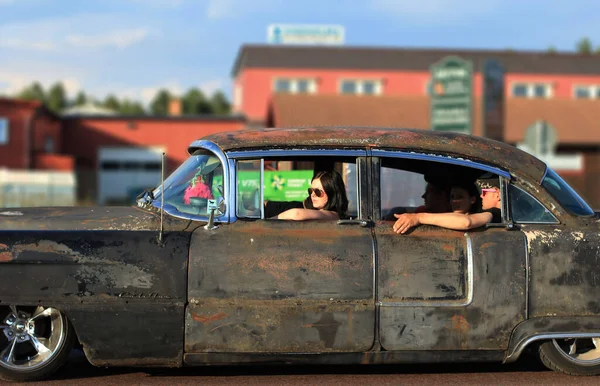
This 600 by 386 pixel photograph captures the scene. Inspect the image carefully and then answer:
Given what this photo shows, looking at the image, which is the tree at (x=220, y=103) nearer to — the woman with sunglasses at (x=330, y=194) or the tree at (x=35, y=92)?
the tree at (x=35, y=92)

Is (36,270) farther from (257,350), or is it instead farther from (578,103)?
(578,103)

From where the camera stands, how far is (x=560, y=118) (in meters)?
35.3

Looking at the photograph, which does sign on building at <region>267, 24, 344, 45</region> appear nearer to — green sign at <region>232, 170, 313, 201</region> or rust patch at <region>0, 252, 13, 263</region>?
green sign at <region>232, 170, 313, 201</region>

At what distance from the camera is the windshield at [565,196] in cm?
562

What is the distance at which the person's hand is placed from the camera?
5.30m

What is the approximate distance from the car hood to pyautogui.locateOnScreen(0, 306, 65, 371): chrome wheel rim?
539 millimetres

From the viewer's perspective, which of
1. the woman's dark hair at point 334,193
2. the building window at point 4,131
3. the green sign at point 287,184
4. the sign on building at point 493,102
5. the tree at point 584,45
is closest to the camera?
the woman's dark hair at point 334,193

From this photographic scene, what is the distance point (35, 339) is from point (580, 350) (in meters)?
3.77

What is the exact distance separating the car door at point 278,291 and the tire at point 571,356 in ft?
4.45

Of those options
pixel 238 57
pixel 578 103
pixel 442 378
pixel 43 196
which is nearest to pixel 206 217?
pixel 442 378

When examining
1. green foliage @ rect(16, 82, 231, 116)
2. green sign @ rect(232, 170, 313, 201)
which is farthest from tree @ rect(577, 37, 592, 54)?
A: green sign @ rect(232, 170, 313, 201)

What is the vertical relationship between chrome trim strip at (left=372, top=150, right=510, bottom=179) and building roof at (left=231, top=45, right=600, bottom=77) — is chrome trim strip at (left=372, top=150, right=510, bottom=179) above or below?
below

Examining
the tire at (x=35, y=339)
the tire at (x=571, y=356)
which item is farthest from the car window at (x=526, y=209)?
the tire at (x=35, y=339)

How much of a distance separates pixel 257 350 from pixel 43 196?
26.8 meters
